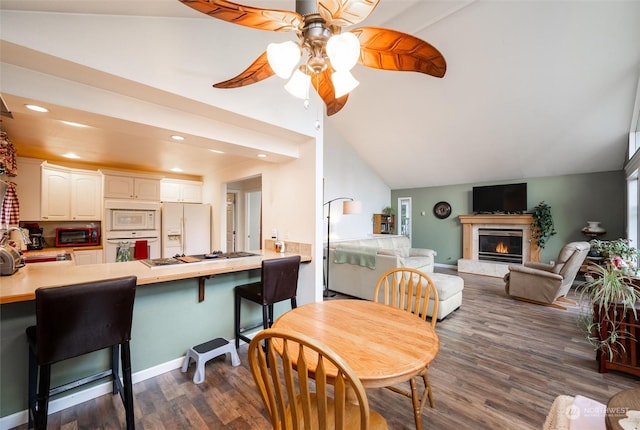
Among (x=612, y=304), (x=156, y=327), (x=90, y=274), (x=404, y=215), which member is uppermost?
(x=404, y=215)

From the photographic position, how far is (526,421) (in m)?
1.67

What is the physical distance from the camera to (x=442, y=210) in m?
7.06

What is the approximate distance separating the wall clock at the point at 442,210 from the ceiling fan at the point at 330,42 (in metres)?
6.16

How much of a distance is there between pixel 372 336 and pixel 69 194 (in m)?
5.01

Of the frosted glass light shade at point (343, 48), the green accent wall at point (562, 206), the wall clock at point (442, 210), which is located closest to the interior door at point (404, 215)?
the green accent wall at point (562, 206)

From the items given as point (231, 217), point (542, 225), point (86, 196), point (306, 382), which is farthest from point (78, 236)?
point (542, 225)

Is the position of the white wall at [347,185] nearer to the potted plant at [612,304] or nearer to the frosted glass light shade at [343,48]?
the potted plant at [612,304]

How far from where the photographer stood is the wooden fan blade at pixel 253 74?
4.90 ft

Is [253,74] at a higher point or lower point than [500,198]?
higher

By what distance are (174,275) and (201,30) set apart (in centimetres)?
188

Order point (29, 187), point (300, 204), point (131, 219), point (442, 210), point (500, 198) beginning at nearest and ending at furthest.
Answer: point (300, 204) < point (29, 187) < point (131, 219) < point (500, 198) < point (442, 210)

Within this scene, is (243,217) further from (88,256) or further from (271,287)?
(271,287)

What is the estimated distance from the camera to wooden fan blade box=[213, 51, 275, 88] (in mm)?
1494

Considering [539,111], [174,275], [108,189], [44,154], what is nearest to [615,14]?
[539,111]
